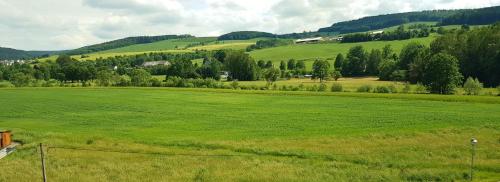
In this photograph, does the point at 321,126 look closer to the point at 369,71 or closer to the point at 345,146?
the point at 345,146

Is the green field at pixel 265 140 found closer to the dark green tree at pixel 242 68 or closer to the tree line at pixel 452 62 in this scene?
the tree line at pixel 452 62

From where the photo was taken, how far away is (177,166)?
29766mm

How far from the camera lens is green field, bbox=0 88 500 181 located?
1114 inches

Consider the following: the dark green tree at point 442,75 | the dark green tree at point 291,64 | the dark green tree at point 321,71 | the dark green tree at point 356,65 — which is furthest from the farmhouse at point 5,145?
the dark green tree at point 291,64

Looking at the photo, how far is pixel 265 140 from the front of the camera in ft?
122

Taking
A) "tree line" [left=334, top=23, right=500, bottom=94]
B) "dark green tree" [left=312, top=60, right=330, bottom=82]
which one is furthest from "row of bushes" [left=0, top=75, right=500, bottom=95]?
"dark green tree" [left=312, top=60, right=330, bottom=82]

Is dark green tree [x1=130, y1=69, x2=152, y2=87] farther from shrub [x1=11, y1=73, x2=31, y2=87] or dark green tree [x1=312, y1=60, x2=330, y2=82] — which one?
dark green tree [x1=312, y1=60, x2=330, y2=82]

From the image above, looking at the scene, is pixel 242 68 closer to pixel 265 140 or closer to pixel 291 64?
pixel 291 64

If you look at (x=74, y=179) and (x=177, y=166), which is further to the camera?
(x=177, y=166)

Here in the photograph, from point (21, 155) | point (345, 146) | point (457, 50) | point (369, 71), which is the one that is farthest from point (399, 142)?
point (369, 71)

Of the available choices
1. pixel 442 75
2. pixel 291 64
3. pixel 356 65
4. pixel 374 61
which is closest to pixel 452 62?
pixel 442 75

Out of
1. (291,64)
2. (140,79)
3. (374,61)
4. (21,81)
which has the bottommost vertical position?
(140,79)

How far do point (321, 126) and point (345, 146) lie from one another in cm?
876

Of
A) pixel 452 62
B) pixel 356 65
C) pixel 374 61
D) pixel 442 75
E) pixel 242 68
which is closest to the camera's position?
pixel 442 75
